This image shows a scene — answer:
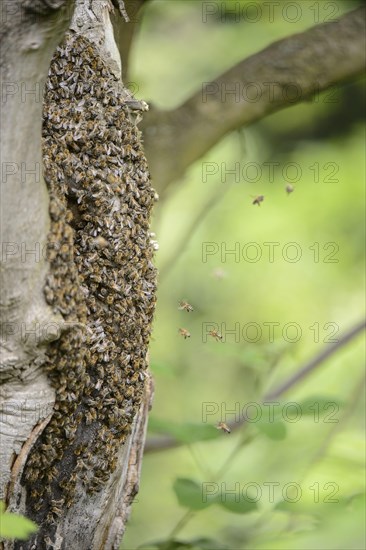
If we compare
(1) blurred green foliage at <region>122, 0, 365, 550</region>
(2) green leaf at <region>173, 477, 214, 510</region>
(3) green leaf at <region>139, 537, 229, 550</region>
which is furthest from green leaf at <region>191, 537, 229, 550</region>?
(1) blurred green foliage at <region>122, 0, 365, 550</region>

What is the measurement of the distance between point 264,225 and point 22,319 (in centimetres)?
608

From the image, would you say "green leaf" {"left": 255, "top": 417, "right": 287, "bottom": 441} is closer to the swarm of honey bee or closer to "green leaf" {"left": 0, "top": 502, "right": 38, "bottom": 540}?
the swarm of honey bee

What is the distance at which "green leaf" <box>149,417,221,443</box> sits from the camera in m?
3.87

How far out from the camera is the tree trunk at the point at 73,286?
7.55ft

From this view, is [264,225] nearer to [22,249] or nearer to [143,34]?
[143,34]

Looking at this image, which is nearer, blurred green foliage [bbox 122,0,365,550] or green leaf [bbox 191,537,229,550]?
green leaf [bbox 191,537,229,550]

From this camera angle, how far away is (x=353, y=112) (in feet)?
23.5

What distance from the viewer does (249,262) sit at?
8.81m

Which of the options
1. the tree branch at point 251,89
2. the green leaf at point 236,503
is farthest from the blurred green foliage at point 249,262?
the green leaf at point 236,503

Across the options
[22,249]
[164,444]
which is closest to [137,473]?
[22,249]

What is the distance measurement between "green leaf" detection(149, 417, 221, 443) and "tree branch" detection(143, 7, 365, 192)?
5.37 feet

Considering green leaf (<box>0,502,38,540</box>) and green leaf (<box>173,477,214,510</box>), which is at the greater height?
green leaf (<box>0,502,38,540</box>)

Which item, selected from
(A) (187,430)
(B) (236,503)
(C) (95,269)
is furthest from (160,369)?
(C) (95,269)

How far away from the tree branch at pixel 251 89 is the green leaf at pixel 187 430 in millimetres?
1637
